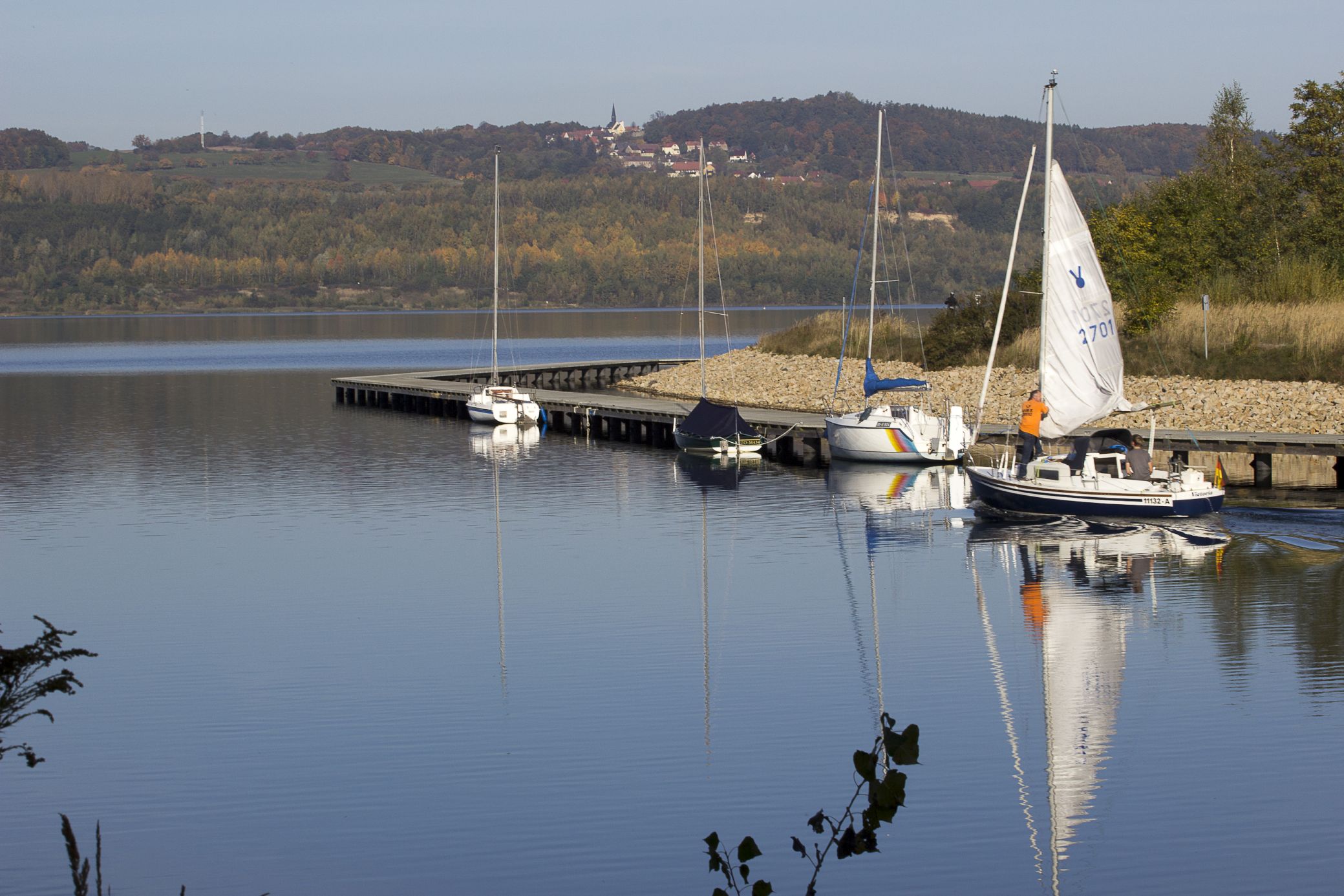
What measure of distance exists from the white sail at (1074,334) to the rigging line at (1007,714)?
4.85 metres

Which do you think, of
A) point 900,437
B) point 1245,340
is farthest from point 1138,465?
point 1245,340

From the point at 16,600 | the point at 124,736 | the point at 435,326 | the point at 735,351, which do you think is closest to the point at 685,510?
the point at 16,600

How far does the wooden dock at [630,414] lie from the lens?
115 feet

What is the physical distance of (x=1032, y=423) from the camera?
28812mm

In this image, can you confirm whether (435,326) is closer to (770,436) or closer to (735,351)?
(735,351)

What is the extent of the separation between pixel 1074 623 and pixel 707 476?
18834mm

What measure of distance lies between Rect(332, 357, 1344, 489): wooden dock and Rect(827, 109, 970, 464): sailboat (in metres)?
1.38

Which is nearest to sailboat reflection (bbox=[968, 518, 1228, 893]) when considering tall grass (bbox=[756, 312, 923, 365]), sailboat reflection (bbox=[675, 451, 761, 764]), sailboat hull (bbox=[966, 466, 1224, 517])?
sailboat hull (bbox=[966, 466, 1224, 517])

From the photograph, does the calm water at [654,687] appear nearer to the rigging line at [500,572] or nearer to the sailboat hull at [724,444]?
the rigging line at [500,572]

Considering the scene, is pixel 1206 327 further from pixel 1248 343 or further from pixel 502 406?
pixel 502 406

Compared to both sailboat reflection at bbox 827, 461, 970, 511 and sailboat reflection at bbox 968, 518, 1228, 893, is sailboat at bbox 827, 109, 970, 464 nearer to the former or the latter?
sailboat reflection at bbox 827, 461, 970, 511

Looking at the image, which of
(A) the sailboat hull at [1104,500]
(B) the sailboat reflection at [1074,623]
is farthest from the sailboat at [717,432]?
(A) the sailboat hull at [1104,500]

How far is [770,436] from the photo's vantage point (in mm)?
44000

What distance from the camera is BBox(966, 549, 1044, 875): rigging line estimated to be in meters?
13.1
